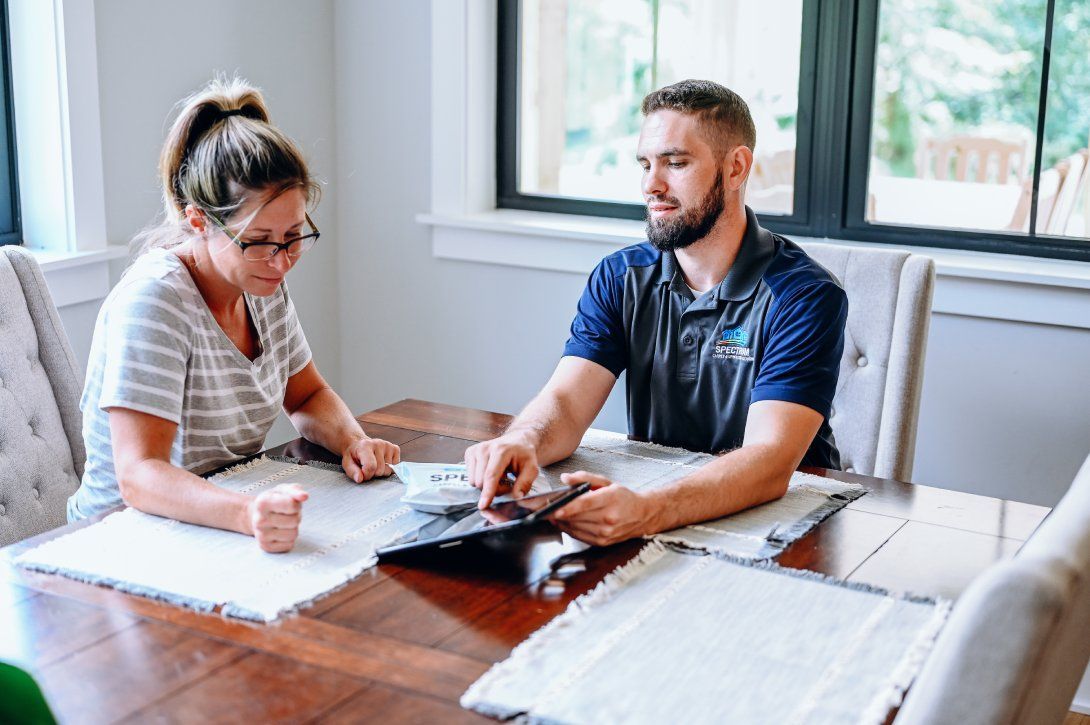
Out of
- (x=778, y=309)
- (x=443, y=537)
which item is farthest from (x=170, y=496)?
(x=778, y=309)

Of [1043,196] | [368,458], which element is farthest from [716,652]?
[1043,196]

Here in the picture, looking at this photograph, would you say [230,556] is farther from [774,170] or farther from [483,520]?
[774,170]

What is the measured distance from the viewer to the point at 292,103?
10.5ft

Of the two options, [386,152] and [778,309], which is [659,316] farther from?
[386,152]

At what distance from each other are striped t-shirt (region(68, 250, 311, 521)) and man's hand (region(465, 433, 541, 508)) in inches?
14.0

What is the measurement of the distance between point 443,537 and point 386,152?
2.07 m

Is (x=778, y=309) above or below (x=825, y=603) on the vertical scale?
above

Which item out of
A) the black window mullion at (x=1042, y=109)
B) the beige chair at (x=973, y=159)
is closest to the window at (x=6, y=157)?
the beige chair at (x=973, y=159)

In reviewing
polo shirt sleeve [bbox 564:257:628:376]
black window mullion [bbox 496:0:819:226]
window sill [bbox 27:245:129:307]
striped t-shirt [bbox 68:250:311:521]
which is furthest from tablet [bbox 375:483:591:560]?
black window mullion [bbox 496:0:819:226]

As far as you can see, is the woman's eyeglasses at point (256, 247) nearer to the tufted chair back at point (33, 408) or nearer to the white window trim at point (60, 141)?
the tufted chair back at point (33, 408)

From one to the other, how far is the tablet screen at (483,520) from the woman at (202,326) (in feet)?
0.76

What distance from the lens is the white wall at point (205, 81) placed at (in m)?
2.68

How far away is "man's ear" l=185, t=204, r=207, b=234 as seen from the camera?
5.53 ft

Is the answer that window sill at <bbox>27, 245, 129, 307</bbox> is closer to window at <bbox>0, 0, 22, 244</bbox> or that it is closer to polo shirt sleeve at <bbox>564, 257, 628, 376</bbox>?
window at <bbox>0, 0, 22, 244</bbox>
